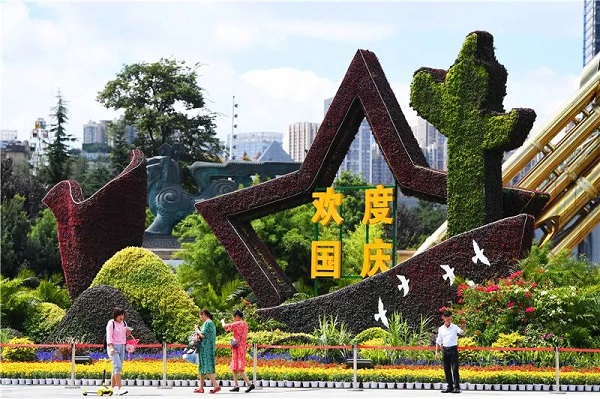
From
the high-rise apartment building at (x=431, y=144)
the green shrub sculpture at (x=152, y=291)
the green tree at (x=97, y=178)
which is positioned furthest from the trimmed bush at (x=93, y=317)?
the high-rise apartment building at (x=431, y=144)

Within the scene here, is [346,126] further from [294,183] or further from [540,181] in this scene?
[540,181]

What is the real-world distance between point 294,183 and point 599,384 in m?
7.76

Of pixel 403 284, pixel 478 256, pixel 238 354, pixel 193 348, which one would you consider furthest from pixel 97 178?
pixel 238 354

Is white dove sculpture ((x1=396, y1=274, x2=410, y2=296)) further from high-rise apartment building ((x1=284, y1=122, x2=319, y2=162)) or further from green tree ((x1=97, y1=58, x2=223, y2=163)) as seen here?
high-rise apartment building ((x1=284, y1=122, x2=319, y2=162))

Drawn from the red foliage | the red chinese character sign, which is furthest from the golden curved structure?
the red foliage

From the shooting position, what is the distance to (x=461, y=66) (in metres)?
19.6

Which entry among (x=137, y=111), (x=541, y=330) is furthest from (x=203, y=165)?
(x=541, y=330)

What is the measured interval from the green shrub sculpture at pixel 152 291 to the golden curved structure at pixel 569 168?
7.02 metres

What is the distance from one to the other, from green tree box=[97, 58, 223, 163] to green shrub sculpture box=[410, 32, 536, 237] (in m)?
36.7

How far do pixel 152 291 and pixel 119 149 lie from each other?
38412mm

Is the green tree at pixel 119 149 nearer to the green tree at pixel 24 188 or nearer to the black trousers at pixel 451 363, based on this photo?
the green tree at pixel 24 188

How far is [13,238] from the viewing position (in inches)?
1618

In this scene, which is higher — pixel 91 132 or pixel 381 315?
pixel 91 132

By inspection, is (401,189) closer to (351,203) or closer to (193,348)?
(193,348)
